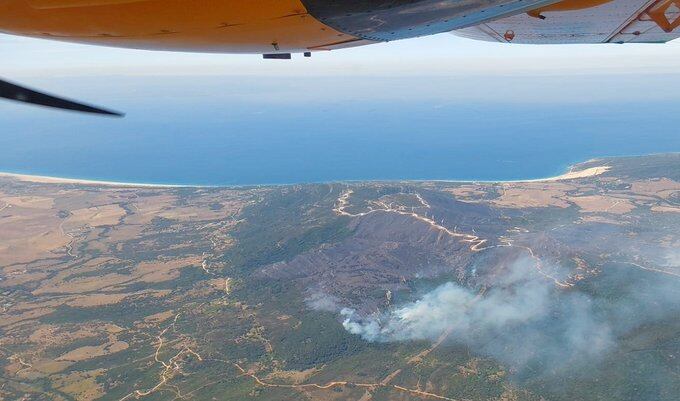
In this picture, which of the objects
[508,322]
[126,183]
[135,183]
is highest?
[126,183]

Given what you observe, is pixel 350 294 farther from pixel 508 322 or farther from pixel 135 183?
pixel 135 183

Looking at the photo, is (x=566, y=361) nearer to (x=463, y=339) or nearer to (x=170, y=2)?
(x=463, y=339)

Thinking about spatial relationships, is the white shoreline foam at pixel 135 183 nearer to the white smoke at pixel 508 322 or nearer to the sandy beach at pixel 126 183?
the sandy beach at pixel 126 183

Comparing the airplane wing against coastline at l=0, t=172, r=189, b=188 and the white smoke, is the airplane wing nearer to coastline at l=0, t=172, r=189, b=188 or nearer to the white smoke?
the white smoke

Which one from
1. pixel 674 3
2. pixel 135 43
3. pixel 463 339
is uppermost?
pixel 674 3

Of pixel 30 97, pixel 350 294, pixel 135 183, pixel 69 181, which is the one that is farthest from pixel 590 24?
pixel 69 181

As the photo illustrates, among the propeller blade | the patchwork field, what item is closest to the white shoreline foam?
the patchwork field

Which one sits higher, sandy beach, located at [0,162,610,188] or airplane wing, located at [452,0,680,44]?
airplane wing, located at [452,0,680,44]

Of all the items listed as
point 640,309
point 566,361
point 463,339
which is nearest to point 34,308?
point 463,339
